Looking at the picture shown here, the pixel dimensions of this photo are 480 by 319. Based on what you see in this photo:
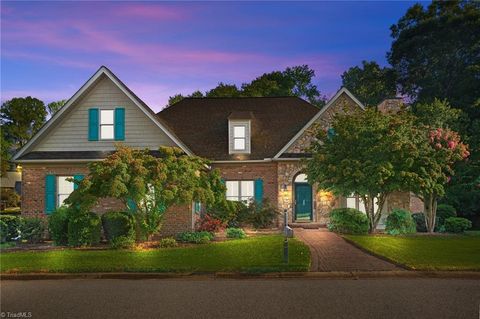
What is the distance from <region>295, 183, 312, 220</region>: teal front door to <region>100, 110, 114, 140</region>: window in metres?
10.5

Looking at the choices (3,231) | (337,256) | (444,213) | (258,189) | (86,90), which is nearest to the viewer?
(337,256)

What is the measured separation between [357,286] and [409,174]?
11227 mm

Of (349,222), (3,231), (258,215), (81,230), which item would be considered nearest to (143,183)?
(81,230)

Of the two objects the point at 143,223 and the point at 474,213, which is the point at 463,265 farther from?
the point at 474,213

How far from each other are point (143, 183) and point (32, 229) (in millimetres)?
7348

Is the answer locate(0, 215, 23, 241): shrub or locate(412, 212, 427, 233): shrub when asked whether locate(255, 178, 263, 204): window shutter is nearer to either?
locate(412, 212, 427, 233): shrub

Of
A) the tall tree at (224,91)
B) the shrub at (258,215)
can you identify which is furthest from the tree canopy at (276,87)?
the shrub at (258,215)

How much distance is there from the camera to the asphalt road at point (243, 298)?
9609 mm

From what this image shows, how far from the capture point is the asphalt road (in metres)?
9.61

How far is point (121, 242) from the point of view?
1962 cm

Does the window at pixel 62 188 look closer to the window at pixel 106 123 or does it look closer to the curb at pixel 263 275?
the window at pixel 106 123

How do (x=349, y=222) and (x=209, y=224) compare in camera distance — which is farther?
(x=209, y=224)

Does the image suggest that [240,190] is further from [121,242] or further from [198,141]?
[121,242]

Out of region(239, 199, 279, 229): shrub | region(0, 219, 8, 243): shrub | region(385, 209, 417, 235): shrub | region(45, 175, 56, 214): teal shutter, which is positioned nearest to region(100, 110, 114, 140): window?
region(45, 175, 56, 214): teal shutter
